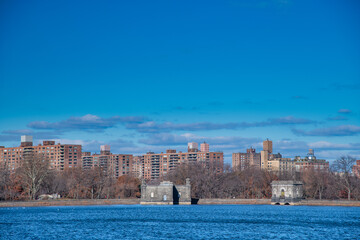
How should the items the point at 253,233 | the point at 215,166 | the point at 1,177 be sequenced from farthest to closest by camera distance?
1. the point at 215,166
2. the point at 1,177
3. the point at 253,233

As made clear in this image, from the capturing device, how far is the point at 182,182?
123312mm

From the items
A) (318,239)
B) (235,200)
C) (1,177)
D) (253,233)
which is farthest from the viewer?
(235,200)

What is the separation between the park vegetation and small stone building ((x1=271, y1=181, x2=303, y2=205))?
8.13m

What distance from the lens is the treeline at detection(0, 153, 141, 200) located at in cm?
10056

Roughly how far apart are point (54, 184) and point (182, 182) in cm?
3013

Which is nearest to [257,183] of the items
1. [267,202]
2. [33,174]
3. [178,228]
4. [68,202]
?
[267,202]

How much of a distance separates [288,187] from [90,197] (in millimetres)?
42796

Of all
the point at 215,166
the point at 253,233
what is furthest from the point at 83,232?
the point at 215,166

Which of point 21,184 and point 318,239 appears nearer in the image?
point 318,239

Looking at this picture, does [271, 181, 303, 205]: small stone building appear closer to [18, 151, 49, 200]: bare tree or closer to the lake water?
the lake water

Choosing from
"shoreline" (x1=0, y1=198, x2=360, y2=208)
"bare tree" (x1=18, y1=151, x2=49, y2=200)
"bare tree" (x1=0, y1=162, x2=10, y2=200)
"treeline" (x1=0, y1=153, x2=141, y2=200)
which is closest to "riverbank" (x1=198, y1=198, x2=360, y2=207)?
"shoreline" (x1=0, y1=198, x2=360, y2=208)

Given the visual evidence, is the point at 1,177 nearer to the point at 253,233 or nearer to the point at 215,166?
the point at 215,166

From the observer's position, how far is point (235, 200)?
108250 mm

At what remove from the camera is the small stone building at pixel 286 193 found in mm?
103375
